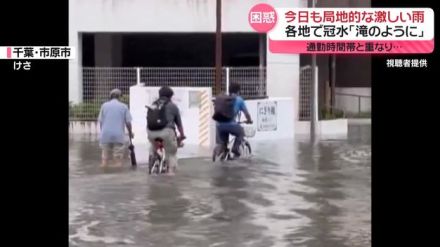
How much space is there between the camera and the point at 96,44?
3158 centimetres

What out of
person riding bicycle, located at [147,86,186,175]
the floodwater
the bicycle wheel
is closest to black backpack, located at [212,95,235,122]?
the floodwater

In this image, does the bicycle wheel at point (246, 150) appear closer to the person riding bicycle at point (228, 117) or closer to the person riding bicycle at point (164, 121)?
the person riding bicycle at point (228, 117)

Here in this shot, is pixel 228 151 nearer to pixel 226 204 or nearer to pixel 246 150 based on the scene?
pixel 246 150

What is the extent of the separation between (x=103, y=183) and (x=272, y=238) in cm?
487

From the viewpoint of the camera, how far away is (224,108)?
15.8 metres

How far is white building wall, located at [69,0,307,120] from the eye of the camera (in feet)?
88.6

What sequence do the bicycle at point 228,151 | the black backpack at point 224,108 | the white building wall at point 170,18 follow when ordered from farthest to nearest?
the white building wall at point 170,18, the bicycle at point 228,151, the black backpack at point 224,108

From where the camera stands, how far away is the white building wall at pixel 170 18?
27.0 m

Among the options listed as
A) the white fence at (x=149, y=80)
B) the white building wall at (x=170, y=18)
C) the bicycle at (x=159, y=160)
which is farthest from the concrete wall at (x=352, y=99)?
the bicycle at (x=159, y=160)

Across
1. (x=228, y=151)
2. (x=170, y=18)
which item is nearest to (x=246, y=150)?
(x=228, y=151)

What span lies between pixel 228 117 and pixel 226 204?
5.00 m

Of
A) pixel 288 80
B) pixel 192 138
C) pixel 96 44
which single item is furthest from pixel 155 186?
pixel 96 44

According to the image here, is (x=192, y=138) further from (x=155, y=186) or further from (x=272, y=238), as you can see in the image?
(x=272, y=238)

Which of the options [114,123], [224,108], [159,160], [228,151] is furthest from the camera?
[228,151]
